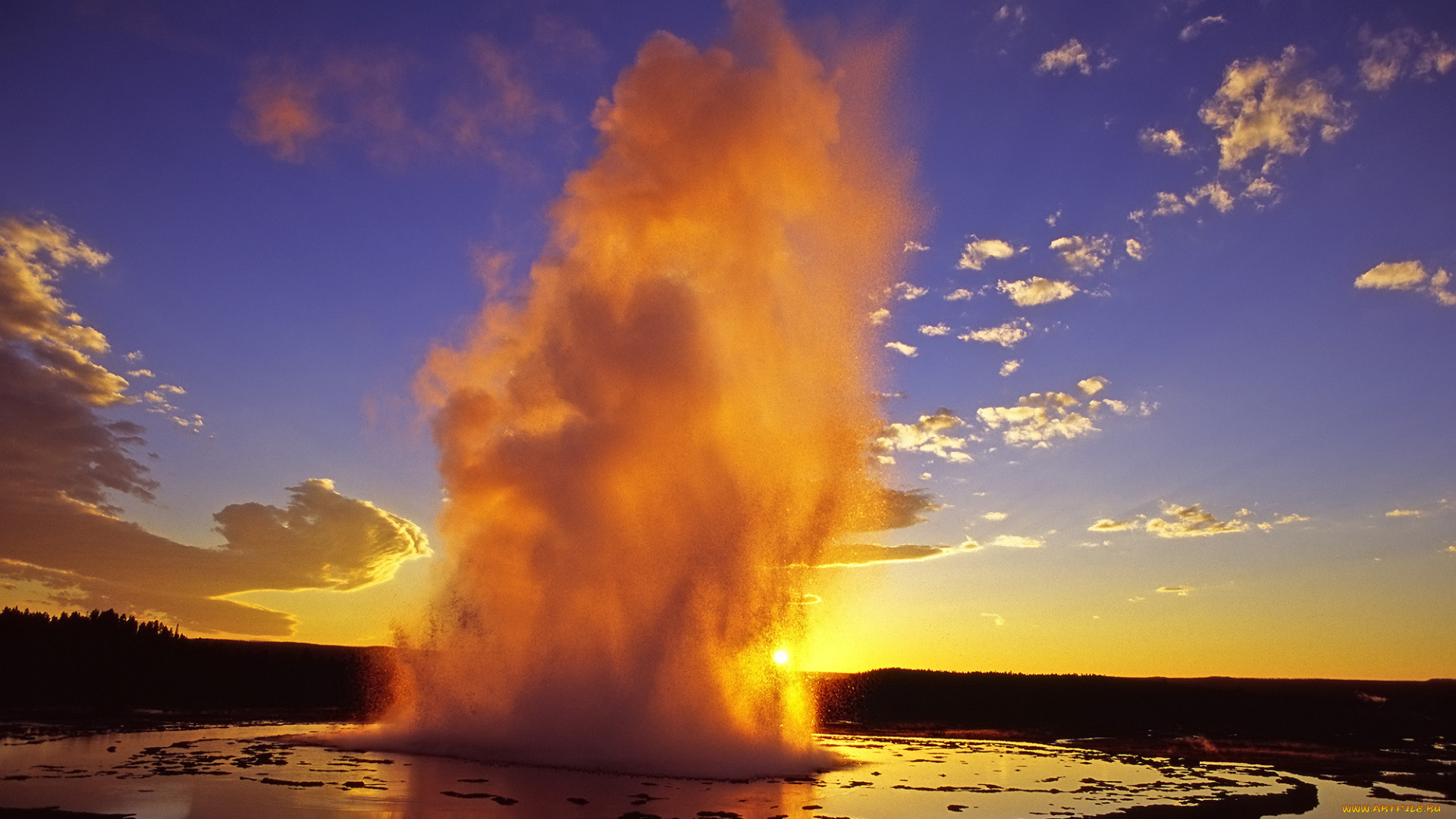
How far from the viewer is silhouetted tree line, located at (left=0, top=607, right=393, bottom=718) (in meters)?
54.8

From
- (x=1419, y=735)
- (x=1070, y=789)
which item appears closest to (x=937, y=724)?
(x=1419, y=735)

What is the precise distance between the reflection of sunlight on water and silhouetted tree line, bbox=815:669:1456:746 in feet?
89.3

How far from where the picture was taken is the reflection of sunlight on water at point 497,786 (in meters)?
18.8

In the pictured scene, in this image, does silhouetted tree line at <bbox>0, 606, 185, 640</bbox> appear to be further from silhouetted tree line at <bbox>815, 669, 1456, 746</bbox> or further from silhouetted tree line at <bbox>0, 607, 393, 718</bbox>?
silhouetted tree line at <bbox>815, 669, 1456, 746</bbox>

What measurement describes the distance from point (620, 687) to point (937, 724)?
40.0 m

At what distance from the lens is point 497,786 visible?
21.6 meters

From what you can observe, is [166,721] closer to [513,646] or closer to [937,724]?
[513,646]

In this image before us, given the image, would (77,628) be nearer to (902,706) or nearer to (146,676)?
(146,676)

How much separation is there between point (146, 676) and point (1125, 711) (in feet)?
278

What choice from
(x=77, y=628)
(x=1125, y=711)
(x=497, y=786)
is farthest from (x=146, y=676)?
(x=1125, y=711)

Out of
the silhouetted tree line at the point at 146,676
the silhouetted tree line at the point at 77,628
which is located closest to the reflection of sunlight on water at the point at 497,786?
the silhouetted tree line at the point at 146,676

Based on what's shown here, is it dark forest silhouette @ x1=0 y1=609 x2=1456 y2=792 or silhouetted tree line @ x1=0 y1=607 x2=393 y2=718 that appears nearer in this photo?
dark forest silhouette @ x1=0 y1=609 x2=1456 y2=792

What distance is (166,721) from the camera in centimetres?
4162

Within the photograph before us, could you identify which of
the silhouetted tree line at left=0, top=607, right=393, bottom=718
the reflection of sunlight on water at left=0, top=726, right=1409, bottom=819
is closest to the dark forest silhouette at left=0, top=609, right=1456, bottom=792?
the silhouetted tree line at left=0, top=607, right=393, bottom=718
